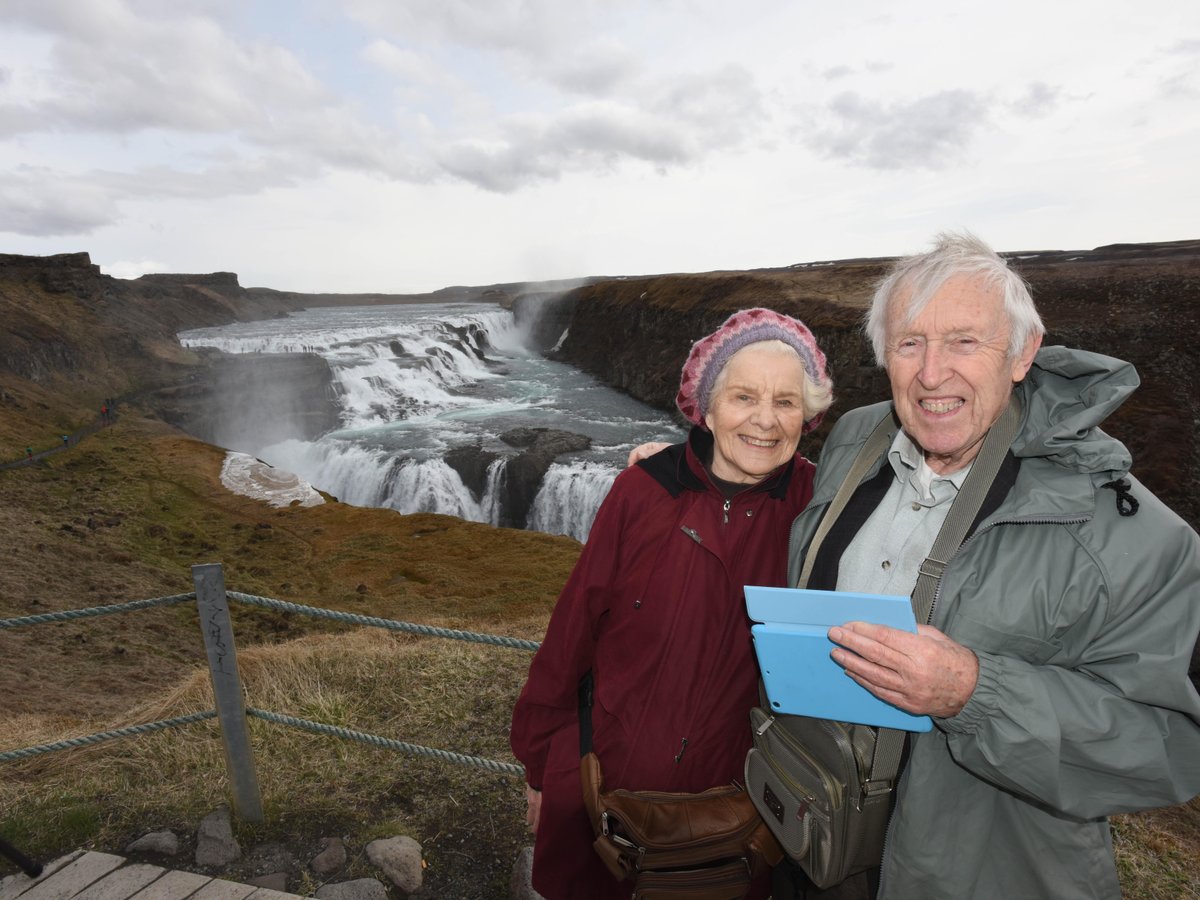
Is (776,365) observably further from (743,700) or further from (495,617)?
(495,617)

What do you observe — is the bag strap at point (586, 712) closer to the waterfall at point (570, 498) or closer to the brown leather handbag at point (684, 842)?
the brown leather handbag at point (684, 842)

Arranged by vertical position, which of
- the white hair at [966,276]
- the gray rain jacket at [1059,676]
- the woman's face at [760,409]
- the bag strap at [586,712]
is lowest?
the bag strap at [586,712]

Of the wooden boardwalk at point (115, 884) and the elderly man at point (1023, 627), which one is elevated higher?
the elderly man at point (1023, 627)

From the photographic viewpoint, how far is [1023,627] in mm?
1521

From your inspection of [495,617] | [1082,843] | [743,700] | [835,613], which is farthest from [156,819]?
[495,617]

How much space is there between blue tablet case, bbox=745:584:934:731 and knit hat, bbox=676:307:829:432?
0.77 metres

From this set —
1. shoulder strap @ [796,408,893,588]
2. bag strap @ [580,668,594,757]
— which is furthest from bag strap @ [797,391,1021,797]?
bag strap @ [580,668,594,757]

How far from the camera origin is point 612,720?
2109 mm

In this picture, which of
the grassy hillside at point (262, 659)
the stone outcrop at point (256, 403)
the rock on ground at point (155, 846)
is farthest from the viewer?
the stone outcrop at point (256, 403)

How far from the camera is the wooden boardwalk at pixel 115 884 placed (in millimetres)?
2768

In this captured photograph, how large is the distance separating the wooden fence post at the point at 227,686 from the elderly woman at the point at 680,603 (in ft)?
5.59

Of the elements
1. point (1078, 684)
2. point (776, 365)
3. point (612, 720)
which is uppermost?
point (776, 365)

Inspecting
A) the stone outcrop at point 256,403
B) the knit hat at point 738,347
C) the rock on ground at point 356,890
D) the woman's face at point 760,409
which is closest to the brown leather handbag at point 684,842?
the woman's face at point 760,409

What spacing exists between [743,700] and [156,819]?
3.34m
